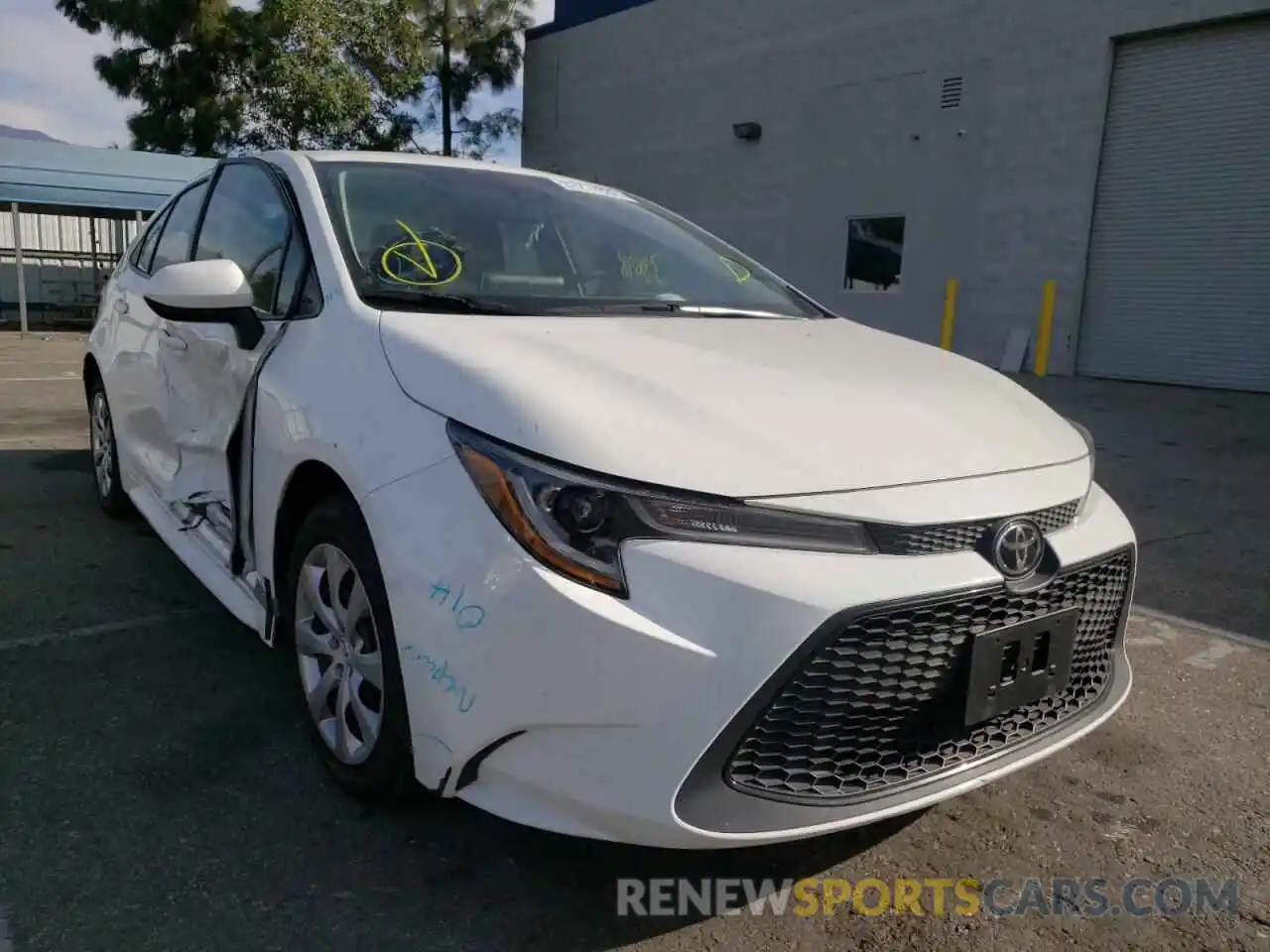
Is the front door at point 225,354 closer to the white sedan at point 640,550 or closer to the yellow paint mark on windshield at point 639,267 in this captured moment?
the white sedan at point 640,550

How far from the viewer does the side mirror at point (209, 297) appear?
99.1 inches

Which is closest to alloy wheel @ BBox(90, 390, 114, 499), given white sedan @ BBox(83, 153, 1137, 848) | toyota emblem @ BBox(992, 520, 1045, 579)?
white sedan @ BBox(83, 153, 1137, 848)

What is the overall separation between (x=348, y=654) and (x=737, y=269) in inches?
71.2

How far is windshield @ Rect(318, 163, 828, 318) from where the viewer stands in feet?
8.39

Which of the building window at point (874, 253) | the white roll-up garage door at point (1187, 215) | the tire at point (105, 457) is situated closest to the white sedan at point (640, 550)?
the tire at point (105, 457)

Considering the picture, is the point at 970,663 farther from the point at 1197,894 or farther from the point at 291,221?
the point at 291,221

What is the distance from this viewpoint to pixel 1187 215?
494 inches

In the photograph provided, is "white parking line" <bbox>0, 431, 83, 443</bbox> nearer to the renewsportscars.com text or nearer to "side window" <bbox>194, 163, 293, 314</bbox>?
"side window" <bbox>194, 163, 293, 314</bbox>

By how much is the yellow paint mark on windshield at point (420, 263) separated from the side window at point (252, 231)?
27cm

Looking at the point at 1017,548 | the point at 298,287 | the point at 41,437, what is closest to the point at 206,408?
the point at 298,287

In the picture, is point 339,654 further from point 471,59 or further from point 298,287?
point 471,59

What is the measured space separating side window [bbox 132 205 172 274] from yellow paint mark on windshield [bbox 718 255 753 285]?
7.50 feet

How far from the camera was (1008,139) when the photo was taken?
46.5 ft

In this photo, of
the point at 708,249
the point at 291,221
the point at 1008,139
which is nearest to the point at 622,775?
the point at 291,221
